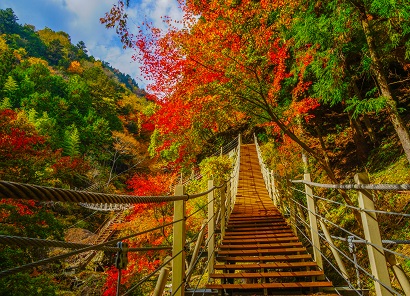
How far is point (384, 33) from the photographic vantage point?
21.1 ft

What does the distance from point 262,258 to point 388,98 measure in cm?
434

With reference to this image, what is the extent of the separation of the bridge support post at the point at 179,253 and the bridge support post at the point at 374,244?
1.34 m

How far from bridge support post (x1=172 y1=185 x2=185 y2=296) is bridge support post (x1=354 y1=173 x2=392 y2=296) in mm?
1341

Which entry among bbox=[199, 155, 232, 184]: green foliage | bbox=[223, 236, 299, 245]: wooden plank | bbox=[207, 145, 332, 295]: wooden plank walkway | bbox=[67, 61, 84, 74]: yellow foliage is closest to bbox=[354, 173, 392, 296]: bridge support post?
bbox=[207, 145, 332, 295]: wooden plank walkway

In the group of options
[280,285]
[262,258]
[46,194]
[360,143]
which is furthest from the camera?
[360,143]

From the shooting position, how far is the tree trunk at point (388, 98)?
5465 millimetres

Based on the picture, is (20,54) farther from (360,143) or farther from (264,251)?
(264,251)

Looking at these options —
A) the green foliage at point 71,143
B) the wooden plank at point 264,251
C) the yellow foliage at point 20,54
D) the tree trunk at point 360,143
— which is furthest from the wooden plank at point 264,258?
the yellow foliage at point 20,54

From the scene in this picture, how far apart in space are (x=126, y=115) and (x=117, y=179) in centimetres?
1258

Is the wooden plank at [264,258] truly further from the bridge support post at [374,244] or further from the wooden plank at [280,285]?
the bridge support post at [374,244]

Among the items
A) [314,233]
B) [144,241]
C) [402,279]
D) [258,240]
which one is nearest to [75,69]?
[144,241]

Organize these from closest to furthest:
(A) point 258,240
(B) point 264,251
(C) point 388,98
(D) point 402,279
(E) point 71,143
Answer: (D) point 402,279, (B) point 264,251, (A) point 258,240, (C) point 388,98, (E) point 71,143

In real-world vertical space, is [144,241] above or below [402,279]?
above

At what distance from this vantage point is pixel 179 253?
200cm
